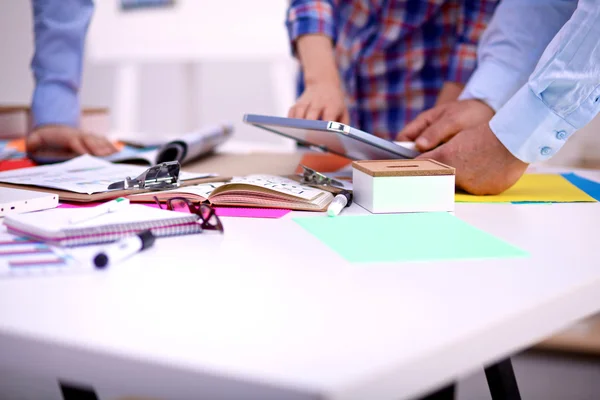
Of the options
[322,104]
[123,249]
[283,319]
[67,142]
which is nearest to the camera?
[283,319]

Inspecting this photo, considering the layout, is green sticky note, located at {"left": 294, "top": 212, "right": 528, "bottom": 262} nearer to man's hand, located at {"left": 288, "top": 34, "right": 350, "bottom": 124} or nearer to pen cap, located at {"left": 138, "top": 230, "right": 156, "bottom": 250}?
pen cap, located at {"left": 138, "top": 230, "right": 156, "bottom": 250}

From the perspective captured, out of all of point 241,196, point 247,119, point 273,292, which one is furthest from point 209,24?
point 273,292

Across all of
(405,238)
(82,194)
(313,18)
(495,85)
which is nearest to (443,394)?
(405,238)

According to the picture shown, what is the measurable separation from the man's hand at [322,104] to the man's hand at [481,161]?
265 millimetres

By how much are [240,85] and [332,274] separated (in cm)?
225

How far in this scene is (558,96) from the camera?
0.68 meters

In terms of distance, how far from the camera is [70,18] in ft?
4.44

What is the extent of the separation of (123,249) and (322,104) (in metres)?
0.59

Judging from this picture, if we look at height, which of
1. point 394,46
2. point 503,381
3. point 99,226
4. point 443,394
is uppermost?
point 394,46

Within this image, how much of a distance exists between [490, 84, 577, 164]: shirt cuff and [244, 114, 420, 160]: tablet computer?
0.48 feet

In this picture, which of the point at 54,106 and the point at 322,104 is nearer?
the point at 322,104

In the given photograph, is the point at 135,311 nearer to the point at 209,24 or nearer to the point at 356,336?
the point at 356,336

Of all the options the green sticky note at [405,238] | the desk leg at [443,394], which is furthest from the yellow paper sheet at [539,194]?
the desk leg at [443,394]

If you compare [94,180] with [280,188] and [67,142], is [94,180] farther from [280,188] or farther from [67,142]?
[67,142]
